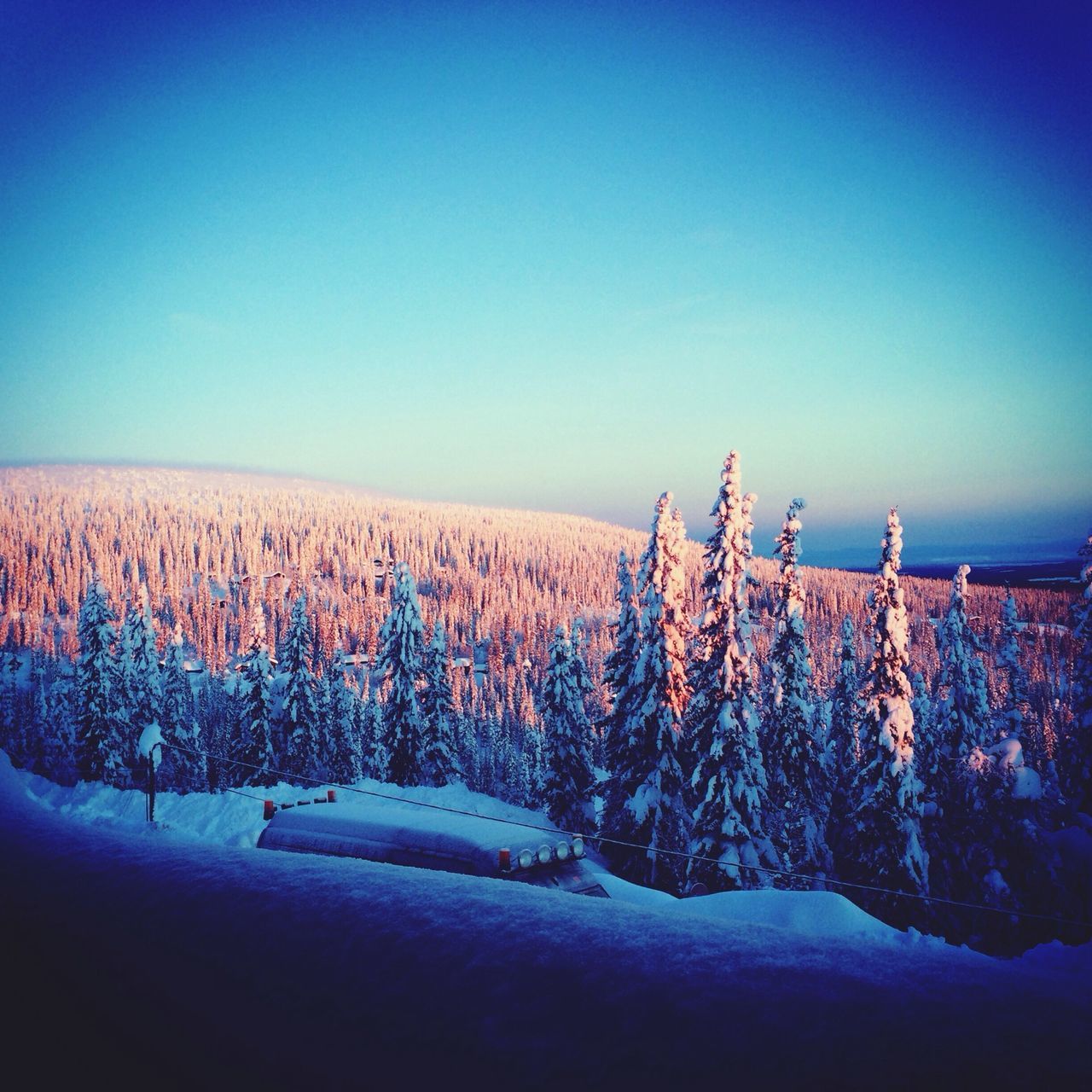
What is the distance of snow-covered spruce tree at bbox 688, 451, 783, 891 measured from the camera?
2041 centimetres

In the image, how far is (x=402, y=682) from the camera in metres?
34.7

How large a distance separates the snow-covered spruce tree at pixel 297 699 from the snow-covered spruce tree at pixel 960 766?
33659 mm

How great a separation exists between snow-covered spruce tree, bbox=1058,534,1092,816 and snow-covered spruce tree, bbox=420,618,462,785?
2729 centimetres

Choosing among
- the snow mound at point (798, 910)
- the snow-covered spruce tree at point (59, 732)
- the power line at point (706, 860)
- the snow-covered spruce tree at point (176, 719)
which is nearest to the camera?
the power line at point (706, 860)

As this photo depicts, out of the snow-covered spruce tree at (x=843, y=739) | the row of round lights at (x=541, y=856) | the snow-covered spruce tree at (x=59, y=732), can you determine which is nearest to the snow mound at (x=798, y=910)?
the row of round lights at (x=541, y=856)

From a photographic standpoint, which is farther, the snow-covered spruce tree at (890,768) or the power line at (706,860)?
the snow-covered spruce tree at (890,768)

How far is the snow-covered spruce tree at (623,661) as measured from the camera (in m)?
25.2

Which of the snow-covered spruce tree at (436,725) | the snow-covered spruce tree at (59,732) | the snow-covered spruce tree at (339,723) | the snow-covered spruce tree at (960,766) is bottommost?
the snow-covered spruce tree at (59,732)

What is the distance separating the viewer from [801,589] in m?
25.2

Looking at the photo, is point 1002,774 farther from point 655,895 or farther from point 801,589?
point 655,895

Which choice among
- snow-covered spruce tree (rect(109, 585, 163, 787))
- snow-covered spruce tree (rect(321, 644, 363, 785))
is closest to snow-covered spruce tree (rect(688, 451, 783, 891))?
snow-covered spruce tree (rect(109, 585, 163, 787))

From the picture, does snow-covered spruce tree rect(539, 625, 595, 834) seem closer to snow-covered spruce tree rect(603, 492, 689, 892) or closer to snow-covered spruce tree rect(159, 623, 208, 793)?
snow-covered spruce tree rect(603, 492, 689, 892)

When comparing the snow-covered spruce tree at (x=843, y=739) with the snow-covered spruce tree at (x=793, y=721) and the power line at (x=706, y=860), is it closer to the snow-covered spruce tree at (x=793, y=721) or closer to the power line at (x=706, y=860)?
the snow-covered spruce tree at (x=793, y=721)

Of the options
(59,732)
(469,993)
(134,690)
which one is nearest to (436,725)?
(134,690)
